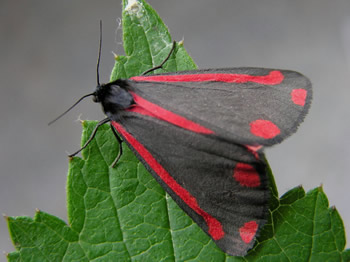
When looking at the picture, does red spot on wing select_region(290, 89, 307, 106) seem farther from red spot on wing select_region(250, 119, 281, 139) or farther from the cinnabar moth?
red spot on wing select_region(250, 119, 281, 139)

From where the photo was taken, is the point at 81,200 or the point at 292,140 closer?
the point at 81,200

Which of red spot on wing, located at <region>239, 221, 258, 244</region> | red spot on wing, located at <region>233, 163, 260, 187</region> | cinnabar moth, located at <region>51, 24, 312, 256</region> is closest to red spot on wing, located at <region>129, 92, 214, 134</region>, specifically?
cinnabar moth, located at <region>51, 24, 312, 256</region>

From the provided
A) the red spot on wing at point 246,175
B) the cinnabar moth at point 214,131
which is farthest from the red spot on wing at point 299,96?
the red spot on wing at point 246,175

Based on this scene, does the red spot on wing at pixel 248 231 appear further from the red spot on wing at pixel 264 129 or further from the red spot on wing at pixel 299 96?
the red spot on wing at pixel 299 96

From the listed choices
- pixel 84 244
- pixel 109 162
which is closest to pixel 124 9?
pixel 109 162

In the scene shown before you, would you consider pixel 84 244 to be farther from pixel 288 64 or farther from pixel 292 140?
pixel 288 64

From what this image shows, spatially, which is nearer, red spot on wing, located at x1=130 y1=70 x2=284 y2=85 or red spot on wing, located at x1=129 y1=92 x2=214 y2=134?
red spot on wing, located at x1=129 y1=92 x2=214 y2=134

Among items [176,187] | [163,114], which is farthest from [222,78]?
[176,187]
